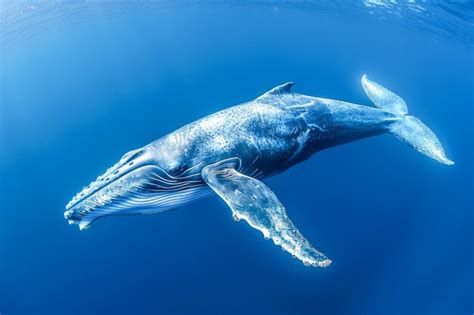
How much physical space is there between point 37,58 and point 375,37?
55890mm

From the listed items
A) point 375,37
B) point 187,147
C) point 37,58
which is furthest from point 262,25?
point 187,147

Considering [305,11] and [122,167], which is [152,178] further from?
[305,11]

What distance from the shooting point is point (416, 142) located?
10.6m

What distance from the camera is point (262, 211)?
5316 mm

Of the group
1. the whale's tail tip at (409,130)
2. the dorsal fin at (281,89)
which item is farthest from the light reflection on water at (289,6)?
the dorsal fin at (281,89)

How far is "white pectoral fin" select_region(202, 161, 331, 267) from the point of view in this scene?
15.6ft

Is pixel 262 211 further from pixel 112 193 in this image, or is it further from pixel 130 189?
pixel 112 193

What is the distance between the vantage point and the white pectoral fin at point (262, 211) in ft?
15.6

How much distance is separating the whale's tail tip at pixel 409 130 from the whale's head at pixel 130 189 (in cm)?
752

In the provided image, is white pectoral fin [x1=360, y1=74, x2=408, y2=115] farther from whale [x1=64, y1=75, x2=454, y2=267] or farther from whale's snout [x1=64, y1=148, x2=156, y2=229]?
whale's snout [x1=64, y1=148, x2=156, y2=229]

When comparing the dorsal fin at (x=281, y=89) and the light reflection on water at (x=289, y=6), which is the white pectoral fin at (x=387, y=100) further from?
the light reflection on water at (x=289, y=6)

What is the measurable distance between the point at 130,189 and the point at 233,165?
2.12 meters

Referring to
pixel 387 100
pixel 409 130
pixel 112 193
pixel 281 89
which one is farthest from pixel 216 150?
pixel 387 100

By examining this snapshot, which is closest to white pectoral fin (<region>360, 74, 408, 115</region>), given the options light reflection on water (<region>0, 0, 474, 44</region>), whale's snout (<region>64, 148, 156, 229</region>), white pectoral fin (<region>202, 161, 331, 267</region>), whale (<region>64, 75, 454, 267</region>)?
whale (<region>64, 75, 454, 267</region>)
